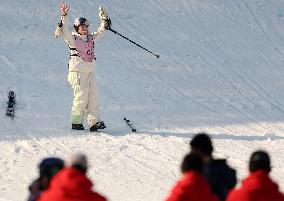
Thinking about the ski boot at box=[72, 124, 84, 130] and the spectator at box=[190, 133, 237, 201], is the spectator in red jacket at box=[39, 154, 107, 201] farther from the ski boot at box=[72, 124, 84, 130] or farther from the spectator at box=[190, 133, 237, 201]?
the ski boot at box=[72, 124, 84, 130]

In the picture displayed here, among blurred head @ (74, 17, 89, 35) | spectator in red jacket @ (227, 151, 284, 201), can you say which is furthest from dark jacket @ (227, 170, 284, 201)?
blurred head @ (74, 17, 89, 35)

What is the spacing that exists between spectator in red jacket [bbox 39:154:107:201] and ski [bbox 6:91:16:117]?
7.23 m

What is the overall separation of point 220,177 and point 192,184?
1.09 m

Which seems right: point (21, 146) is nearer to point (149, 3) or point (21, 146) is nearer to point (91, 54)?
point (91, 54)

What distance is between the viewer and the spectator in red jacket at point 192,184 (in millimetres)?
5895

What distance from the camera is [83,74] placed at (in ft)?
40.4

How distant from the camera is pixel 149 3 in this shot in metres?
20.3

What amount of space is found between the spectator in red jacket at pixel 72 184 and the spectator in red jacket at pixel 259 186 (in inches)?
48.7

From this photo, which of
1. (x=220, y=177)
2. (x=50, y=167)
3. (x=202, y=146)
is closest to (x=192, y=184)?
(x=202, y=146)

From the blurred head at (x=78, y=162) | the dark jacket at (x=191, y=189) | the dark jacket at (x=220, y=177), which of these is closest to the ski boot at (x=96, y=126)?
the dark jacket at (x=220, y=177)

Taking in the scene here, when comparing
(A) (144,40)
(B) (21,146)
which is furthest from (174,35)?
(B) (21,146)

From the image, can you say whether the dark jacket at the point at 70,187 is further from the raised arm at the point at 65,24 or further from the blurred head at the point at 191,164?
the raised arm at the point at 65,24

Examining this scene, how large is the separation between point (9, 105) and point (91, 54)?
1931 mm

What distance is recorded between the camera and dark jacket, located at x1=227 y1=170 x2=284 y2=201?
6281 millimetres
